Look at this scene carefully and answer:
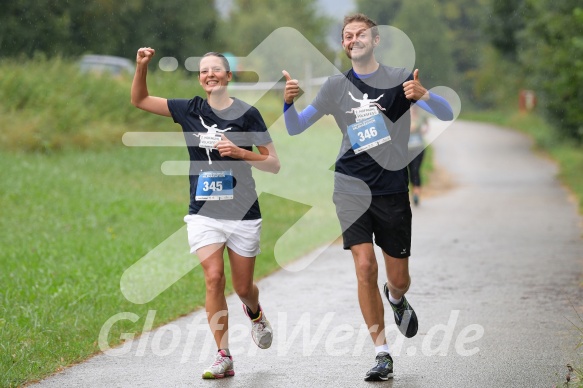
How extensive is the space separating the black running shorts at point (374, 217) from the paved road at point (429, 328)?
0.87 metres

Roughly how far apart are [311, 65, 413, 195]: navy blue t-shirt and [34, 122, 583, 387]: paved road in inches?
49.0

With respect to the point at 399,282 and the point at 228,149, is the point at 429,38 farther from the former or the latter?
the point at 228,149

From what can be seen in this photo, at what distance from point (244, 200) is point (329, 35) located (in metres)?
56.8

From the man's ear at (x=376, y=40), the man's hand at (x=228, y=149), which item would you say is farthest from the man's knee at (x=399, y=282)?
the man's ear at (x=376, y=40)

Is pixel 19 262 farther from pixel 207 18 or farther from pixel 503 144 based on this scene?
pixel 207 18

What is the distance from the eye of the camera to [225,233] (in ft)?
23.2

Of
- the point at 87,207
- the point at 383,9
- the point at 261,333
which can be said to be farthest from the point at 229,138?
the point at 383,9

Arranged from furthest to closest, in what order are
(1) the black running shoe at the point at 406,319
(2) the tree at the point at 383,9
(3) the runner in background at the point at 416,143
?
1. (2) the tree at the point at 383,9
2. (3) the runner in background at the point at 416,143
3. (1) the black running shoe at the point at 406,319

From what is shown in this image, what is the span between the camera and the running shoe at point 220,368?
6.76 meters

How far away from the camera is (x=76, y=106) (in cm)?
2288

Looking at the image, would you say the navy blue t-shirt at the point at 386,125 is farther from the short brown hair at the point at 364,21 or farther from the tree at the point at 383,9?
the tree at the point at 383,9

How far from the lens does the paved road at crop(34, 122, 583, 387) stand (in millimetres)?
6797

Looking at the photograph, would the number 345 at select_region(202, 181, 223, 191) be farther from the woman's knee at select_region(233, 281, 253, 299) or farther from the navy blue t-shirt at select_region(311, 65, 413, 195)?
the navy blue t-shirt at select_region(311, 65, 413, 195)

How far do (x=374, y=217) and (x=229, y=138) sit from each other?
3.65 feet
